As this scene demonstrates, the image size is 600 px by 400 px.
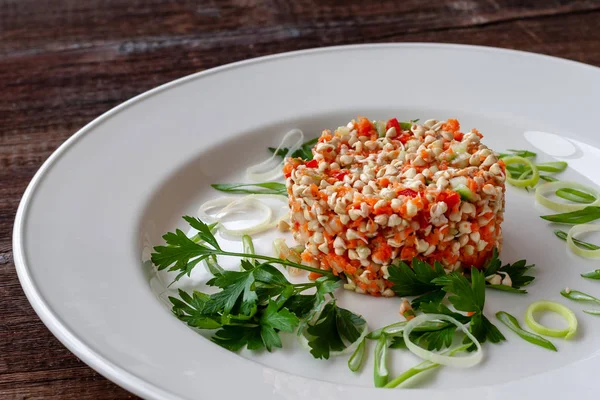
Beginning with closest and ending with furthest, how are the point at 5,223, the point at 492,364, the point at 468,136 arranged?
the point at 492,364 < the point at 468,136 < the point at 5,223

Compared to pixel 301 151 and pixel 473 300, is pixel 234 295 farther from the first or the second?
pixel 301 151

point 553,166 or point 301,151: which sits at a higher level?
point 553,166

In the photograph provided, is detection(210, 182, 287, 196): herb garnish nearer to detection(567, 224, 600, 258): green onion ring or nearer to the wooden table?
the wooden table

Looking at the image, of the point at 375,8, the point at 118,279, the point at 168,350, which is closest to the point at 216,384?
the point at 168,350

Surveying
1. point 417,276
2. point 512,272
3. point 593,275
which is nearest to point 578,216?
point 593,275

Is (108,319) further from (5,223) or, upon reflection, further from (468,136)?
(468,136)

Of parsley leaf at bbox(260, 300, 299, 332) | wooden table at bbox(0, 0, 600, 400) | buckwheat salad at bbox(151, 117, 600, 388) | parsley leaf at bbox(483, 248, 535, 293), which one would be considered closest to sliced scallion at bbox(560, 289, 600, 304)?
buckwheat salad at bbox(151, 117, 600, 388)

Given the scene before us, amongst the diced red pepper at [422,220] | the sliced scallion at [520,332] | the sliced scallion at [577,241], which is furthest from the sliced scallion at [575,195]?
the diced red pepper at [422,220]
